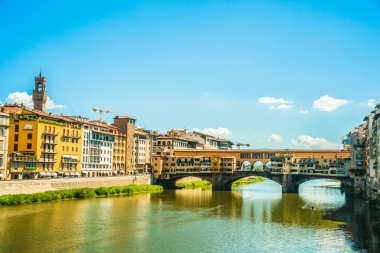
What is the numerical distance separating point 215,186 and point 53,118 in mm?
38392

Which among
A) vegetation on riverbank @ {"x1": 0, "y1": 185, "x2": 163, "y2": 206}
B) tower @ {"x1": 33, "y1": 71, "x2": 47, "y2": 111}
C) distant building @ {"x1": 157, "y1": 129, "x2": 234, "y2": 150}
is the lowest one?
vegetation on riverbank @ {"x1": 0, "y1": 185, "x2": 163, "y2": 206}

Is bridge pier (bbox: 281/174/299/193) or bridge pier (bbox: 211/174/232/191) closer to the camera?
bridge pier (bbox: 281/174/299/193)

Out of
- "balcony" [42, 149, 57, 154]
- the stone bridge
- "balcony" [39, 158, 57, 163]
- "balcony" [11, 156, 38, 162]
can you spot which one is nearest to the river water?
"balcony" [11, 156, 38, 162]

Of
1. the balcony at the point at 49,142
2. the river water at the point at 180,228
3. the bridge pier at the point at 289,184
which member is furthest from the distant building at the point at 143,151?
the river water at the point at 180,228

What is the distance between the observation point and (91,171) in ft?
306

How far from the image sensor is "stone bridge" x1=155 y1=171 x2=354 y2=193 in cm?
9119

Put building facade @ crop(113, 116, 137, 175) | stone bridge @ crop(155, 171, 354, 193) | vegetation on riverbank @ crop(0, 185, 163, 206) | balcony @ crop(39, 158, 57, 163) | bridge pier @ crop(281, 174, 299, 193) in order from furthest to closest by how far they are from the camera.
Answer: building facade @ crop(113, 116, 137, 175) → bridge pier @ crop(281, 174, 299, 193) → stone bridge @ crop(155, 171, 354, 193) → balcony @ crop(39, 158, 57, 163) → vegetation on riverbank @ crop(0, 185, 163, 206)

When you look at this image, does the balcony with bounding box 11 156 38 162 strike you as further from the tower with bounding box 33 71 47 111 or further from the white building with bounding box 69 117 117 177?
the tower with bounding box 33 71 47 111

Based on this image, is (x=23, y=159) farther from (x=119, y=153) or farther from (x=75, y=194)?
(x=119, y=153)

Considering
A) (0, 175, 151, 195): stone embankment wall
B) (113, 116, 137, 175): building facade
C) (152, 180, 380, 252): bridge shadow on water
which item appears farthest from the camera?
(113, 116, 137, 175): building facade

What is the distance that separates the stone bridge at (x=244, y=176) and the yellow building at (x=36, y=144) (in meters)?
27.5

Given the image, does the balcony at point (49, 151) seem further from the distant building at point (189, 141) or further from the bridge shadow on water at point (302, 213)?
the distant building at point (189, 141)

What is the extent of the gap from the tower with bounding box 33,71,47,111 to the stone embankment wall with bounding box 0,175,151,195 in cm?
3734

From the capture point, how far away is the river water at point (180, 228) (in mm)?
38250
